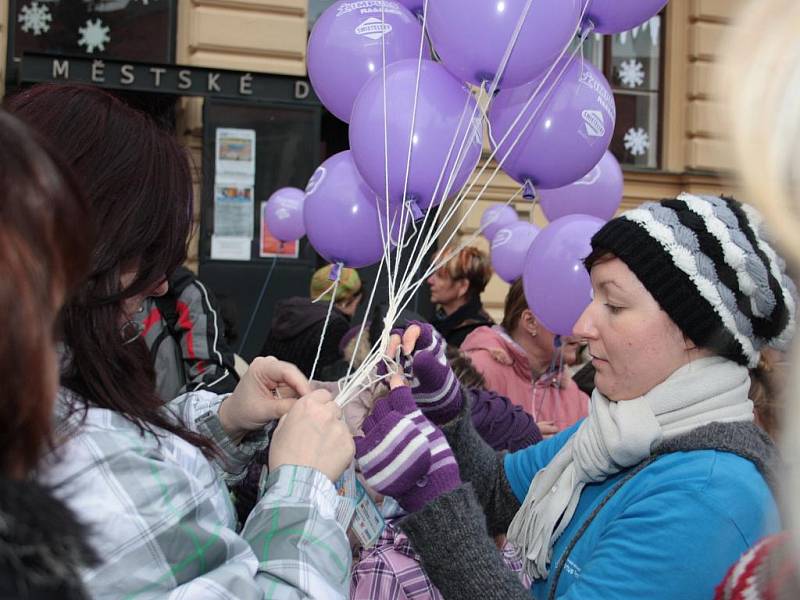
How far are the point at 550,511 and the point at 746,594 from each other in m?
Answer: 0.87

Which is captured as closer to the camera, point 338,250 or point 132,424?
point 132,424

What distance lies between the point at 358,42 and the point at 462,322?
2.48 metres

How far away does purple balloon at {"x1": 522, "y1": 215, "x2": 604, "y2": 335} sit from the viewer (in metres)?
3.13

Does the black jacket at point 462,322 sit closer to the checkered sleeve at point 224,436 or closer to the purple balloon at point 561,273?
the purple balloon at point 561,273

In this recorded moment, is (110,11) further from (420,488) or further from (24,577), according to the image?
(24,577)

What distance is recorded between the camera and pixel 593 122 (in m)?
2.55

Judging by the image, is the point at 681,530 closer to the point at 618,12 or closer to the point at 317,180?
the point at 618,12

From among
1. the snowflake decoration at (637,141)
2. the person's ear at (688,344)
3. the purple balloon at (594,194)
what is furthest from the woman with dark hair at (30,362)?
the snowflake decoration at (637,141)

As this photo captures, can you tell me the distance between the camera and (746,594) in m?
1.01

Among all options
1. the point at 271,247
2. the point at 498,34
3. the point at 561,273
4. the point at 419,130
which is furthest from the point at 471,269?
the point at 271,247

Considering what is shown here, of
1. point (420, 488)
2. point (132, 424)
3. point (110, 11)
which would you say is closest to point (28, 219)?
point (132, 424)

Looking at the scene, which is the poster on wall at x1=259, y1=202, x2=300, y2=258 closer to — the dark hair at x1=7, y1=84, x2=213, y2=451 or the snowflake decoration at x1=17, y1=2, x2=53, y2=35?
the snowflake decoration at x1=17, y1=2, x2=53, y2=35

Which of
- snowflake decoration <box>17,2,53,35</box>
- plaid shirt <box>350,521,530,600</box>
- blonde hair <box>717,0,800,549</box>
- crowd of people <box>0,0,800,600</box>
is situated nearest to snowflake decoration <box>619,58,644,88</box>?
snowflake decoration <box>17,2,53,35</box>

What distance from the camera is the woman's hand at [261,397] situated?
5.86 feet
